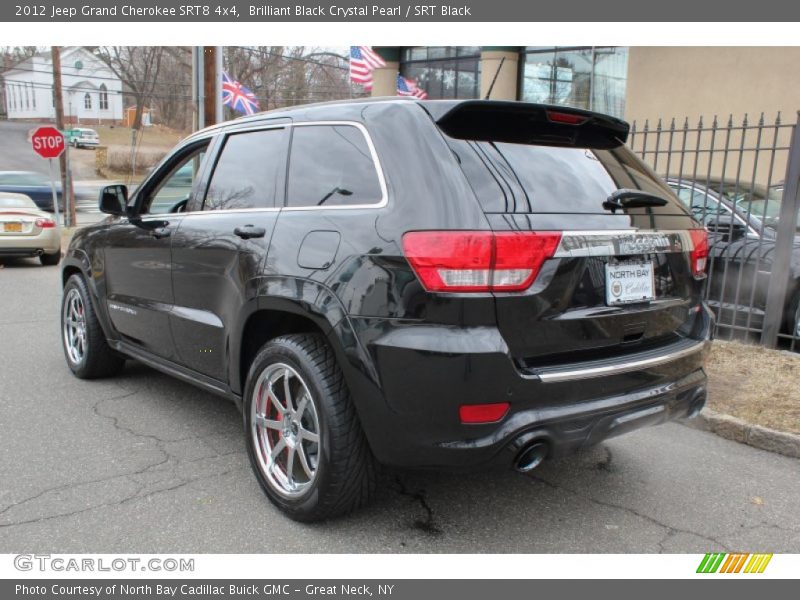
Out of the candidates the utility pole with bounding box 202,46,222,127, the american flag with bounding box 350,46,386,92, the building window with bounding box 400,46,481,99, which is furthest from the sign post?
the building window with bounding box 400,46,481,99

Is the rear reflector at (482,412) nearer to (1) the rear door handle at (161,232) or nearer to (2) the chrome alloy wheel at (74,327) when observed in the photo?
(1) the rear door handle at (161,232)

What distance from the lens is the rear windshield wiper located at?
3.03m

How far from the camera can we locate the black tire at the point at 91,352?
17.3ft

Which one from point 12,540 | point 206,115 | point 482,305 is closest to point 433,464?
point 482,305

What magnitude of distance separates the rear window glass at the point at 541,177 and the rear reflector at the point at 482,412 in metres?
0.75

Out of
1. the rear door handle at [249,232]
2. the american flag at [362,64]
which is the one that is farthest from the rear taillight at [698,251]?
the american flag at [362,64]

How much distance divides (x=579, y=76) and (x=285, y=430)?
1509 centimetres

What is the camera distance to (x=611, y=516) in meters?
3.37

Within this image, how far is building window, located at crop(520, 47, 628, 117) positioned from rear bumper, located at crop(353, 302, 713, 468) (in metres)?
13.6

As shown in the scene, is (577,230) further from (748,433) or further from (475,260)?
(748,433)

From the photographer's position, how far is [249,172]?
3.76m

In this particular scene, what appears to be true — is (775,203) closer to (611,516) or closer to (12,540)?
(611,516)

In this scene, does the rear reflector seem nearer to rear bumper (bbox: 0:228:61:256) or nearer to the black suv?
the black suv

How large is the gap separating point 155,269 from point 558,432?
2790mm
